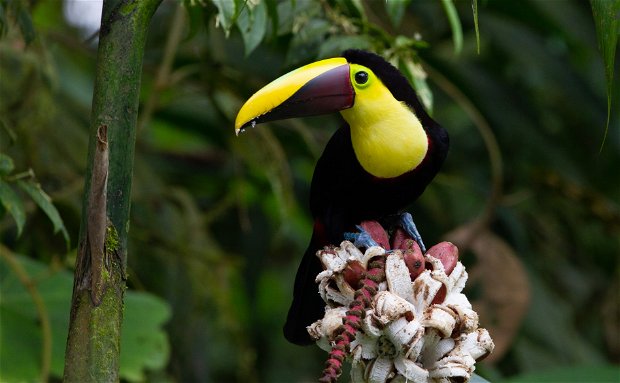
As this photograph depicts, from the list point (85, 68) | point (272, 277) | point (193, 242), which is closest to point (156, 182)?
point (193, 242)

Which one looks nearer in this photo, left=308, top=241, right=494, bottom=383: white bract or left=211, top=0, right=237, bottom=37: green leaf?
left=308, top=241, right=494, bottom=383: white bract

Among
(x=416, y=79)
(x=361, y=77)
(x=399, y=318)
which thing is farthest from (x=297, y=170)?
(x=399, y=318)

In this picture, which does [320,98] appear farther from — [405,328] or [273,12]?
[405,328]

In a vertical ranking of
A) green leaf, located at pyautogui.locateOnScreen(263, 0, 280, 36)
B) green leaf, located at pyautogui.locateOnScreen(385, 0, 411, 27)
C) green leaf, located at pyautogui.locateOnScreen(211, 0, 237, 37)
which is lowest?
green leaf, located at pyautogui.locateOnScreen(385, 0, 411, 27)

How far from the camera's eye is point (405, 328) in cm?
117

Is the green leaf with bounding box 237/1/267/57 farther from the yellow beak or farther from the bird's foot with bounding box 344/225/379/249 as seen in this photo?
the bird's foot with bounding box 344/225/379/249

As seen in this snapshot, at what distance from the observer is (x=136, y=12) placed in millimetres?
1196

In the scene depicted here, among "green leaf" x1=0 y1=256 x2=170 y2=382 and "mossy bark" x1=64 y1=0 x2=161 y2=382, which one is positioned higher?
"mossy bark" x1=64 y1=0 x2=161 y2=382

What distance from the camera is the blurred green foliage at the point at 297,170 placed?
261cm

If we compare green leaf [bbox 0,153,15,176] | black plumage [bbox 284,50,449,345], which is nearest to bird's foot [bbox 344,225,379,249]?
black plumage [bbox 284,50,449,345]

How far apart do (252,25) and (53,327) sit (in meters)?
1.37

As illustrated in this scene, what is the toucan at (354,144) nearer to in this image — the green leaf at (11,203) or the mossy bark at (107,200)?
the mossy bark at (107,200)

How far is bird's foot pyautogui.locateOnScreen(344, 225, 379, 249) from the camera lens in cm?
140

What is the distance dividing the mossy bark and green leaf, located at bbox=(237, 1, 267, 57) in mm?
352
